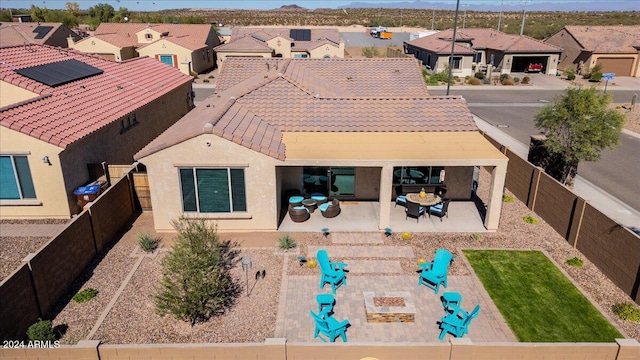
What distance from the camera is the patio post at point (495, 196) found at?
16188mm

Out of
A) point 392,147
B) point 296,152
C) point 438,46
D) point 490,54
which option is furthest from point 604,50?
point 296,152

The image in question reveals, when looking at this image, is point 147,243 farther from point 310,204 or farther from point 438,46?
point 438,46

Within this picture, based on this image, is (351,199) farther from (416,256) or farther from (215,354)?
(215,354)

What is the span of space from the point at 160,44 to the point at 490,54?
1582 inches

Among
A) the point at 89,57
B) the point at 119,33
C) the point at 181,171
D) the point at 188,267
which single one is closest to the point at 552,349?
the point at 188,267

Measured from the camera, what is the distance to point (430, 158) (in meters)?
16.1

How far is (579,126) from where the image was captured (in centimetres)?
1847

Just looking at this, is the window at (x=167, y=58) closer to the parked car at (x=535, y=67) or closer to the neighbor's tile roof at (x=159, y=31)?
the neighbor's tile roof at (x=159, y=31)

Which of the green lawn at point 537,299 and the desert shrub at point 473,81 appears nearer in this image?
the green lawn at point 537,299

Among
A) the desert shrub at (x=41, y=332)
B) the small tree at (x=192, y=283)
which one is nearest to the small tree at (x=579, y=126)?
the small tree at (x=192, y=283)

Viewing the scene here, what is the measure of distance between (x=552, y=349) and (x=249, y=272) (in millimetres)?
8795

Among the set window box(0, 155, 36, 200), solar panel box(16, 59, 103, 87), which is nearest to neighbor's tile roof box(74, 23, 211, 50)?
solar panel box(16, 59, 103, 87)

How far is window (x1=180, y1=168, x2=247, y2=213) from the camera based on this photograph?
15906 mm

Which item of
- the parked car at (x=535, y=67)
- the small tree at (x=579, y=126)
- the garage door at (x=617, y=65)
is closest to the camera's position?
the small tree at (x=579, y=126)
